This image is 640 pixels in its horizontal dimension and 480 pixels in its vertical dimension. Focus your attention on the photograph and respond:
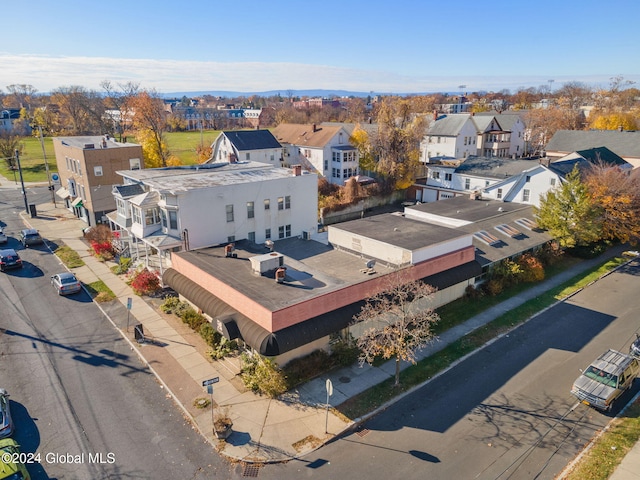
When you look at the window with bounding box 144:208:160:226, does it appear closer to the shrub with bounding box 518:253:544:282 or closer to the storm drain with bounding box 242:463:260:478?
the storm drain with bounding box 242:463:260:478

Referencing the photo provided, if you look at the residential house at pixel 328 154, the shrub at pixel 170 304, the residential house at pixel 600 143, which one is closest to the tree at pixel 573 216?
the residential house at pixel 328 154

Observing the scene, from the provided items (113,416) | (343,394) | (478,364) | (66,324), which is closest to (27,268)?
(66,324)

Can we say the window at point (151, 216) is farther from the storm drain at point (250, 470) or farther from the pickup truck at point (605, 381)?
the pickup truck at point (605, 381)

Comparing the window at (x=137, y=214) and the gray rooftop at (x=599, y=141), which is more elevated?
the gray rooftop at (x=599, y=141)

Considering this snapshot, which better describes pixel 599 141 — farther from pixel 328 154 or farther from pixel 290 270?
pixel 290 270

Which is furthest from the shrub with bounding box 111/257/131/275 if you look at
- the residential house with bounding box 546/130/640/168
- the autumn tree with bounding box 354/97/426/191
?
the residential house with bounding box 546/130/640/168

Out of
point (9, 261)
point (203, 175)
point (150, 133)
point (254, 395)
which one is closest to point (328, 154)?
point (150, 133)
